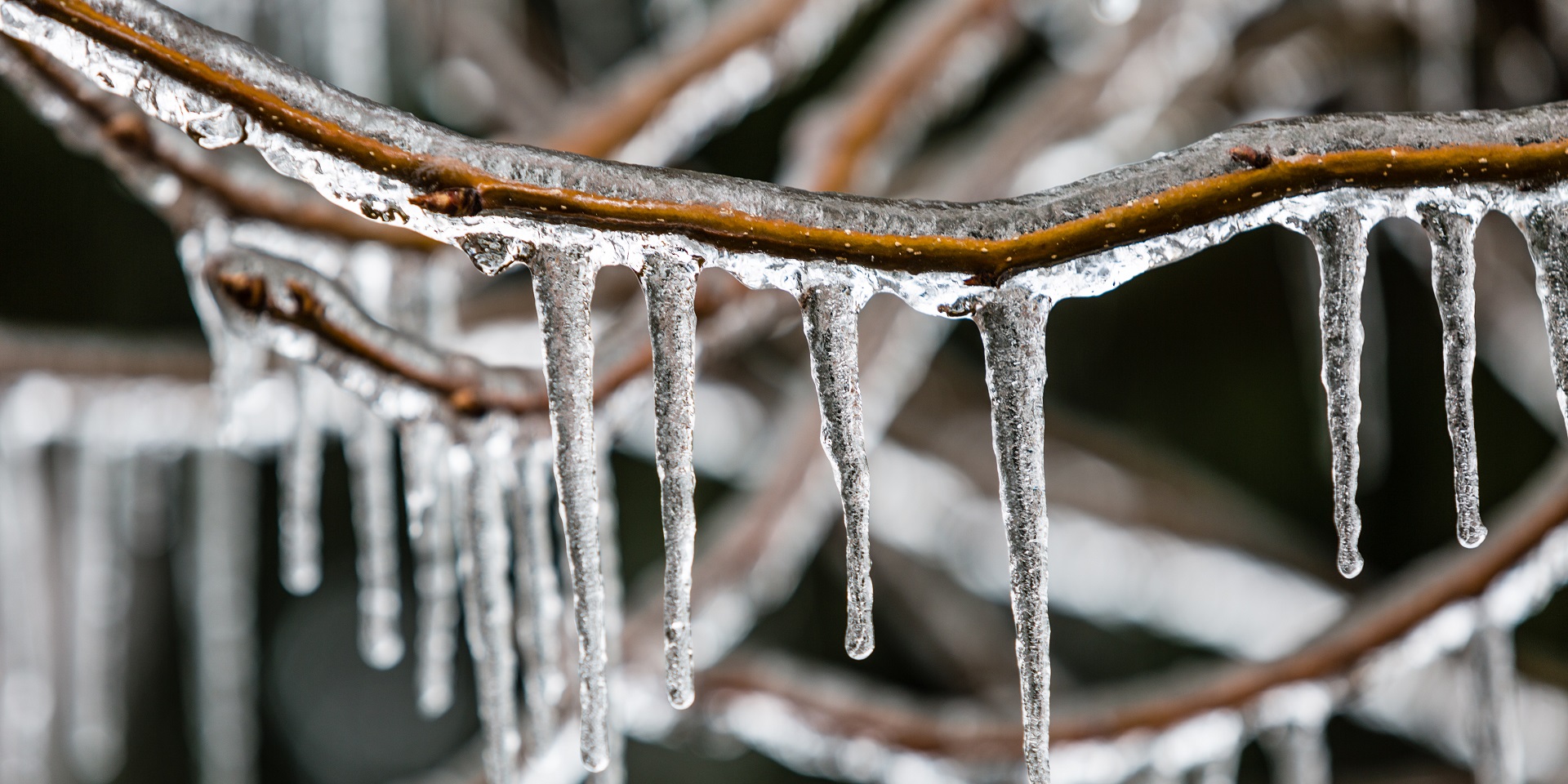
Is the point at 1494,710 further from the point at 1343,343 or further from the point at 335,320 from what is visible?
the point at 335,320

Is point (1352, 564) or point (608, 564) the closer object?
point (1352, 564)

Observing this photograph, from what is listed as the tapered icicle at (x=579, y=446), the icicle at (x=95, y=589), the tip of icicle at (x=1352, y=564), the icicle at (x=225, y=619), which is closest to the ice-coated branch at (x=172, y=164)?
the tapered icicle at (x=579, y=446)

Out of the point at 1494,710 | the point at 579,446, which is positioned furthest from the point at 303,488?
the point at 1494,710

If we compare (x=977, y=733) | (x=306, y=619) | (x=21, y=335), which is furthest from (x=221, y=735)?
(x=977, y=733)

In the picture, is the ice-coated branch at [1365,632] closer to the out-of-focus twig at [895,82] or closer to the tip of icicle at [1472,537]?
the tip of icicle at [1472,537]

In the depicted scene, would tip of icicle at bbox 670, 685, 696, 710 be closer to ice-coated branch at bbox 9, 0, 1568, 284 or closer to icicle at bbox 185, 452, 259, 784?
ice-coated branch at bbox 9, 0, 1568, 284

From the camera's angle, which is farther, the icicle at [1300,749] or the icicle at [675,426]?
the icicle at [1300,749]

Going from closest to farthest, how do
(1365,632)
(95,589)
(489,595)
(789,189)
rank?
(789,189) → (489,595) → (1365,632) → (95,589)
